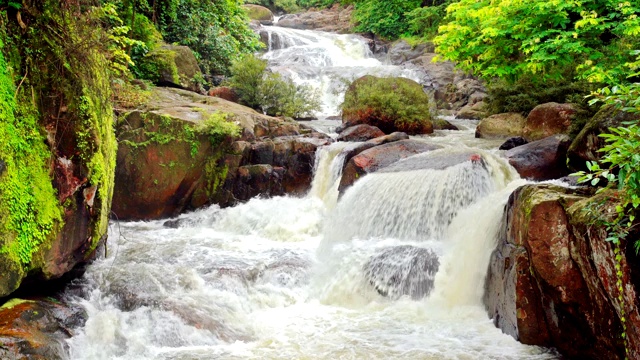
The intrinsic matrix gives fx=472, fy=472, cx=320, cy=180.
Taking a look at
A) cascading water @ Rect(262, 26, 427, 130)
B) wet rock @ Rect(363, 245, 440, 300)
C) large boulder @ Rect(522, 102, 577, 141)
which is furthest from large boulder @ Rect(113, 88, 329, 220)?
large boulder @ Rect(522, 102, 577, 141)

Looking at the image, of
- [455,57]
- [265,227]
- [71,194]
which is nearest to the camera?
[71,194]

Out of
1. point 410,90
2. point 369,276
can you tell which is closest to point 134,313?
point 369,276

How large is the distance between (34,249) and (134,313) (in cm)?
140

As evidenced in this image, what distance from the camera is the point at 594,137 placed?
5.98 m

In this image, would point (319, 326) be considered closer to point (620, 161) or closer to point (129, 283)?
point (129, 283)

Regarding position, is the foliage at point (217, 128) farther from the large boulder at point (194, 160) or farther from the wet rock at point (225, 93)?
the wet rock at point (225, 93)

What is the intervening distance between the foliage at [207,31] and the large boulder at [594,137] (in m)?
12.4

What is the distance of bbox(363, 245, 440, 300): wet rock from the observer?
6598 mm

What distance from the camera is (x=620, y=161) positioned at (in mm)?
3250

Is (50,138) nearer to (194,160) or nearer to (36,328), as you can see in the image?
(36,328)

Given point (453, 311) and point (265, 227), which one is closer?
point (453, 311)

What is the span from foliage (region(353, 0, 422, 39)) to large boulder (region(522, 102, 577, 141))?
1735 cm

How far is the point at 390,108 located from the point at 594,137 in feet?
25.2

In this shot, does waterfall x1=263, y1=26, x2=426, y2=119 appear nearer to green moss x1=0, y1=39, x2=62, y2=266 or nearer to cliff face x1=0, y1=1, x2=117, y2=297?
cliff face x1=0, y1=1, x2=117, y2=297
